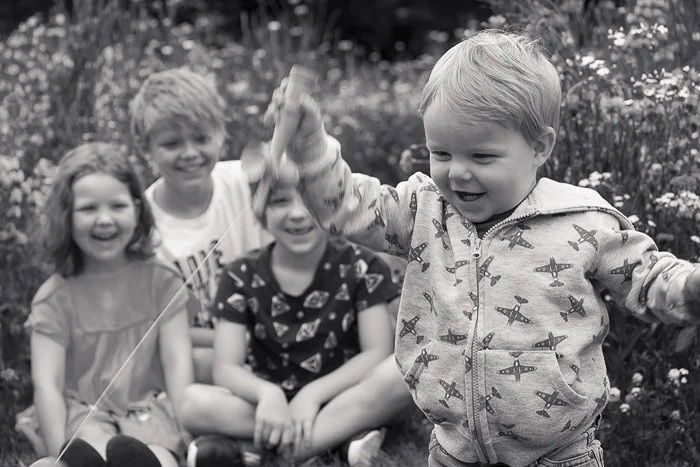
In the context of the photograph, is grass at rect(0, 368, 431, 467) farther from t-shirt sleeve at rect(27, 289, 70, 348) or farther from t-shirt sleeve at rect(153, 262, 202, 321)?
t-shirt sleeve at rect(153, 262, 202, 321)

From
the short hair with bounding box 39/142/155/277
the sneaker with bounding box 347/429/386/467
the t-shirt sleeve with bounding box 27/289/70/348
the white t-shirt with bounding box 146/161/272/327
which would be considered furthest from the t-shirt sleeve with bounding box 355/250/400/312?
the t-shirt sleeve with bounding box 27/289/70/348

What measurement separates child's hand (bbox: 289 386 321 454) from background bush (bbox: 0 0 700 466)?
0.86 meters

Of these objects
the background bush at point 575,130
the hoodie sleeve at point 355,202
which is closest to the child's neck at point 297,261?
the background bush at point 575,130

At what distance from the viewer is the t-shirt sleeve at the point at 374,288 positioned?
3516mm

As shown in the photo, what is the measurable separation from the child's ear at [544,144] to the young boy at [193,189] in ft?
5.66

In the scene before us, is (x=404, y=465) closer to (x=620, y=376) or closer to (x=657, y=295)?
(x=620, y=376)

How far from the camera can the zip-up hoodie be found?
2.22 m

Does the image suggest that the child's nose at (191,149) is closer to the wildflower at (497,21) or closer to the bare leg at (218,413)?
the bare leg at (218,413)

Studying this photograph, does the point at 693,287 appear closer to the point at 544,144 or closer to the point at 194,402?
the point at 544,144

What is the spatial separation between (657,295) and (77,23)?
430cm

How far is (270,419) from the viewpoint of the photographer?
3.32 meters

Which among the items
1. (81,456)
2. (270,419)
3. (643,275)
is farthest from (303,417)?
(643,275)

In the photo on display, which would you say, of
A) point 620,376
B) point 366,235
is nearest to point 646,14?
point 620,376

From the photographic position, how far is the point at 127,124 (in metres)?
4.89
